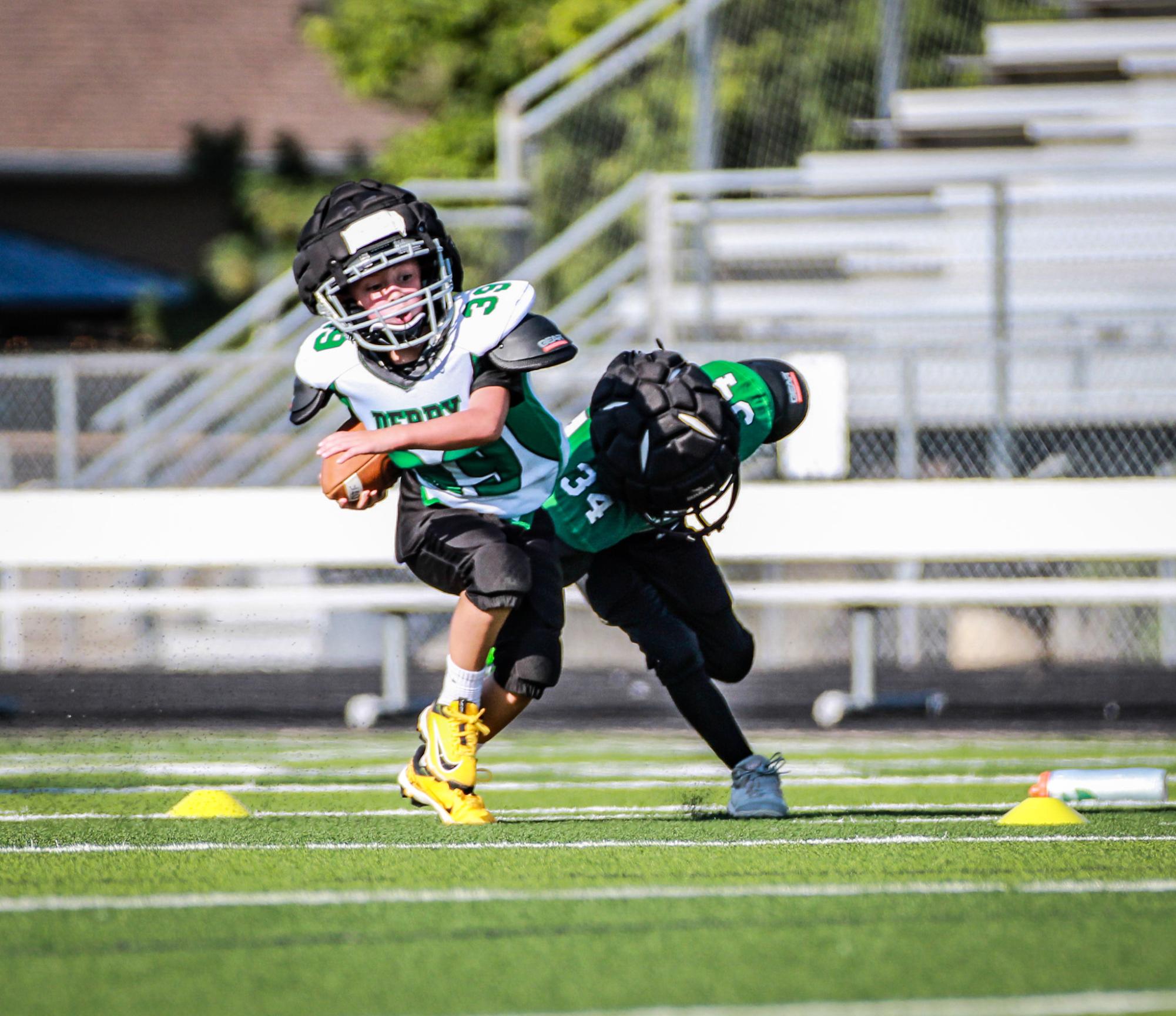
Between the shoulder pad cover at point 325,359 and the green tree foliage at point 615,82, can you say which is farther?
the green tree foliage at point 615,82

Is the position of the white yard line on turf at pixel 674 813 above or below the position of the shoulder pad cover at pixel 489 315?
below

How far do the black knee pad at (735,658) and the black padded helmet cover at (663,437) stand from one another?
1.39ft

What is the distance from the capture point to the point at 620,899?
3391 millimetres

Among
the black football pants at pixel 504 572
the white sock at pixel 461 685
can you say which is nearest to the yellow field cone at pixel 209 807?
the white sock at pixel 461 685

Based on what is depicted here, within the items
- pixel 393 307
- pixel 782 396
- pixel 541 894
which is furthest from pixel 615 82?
pixel 541 894

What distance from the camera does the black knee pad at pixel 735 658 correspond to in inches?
192

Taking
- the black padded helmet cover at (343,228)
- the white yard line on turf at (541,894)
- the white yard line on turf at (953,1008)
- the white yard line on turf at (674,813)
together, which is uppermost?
the black padded helmet cover at (343,228)

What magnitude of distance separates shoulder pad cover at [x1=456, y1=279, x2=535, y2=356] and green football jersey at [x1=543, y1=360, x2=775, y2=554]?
38cm

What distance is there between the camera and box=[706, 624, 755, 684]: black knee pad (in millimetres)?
4879

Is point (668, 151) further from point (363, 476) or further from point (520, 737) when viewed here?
point (363, 476)

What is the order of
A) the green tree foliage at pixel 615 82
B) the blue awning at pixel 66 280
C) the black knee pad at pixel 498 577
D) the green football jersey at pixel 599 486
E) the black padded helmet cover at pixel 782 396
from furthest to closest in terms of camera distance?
the blue awning at pixel 66 280 < the green tree foliage at pixel 615 82 < the black padded helmet cover at pixel 782 396 < the green football jersey at pixel 599 486 < the black knee pad at pixel 498 577

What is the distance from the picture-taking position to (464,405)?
177 inches

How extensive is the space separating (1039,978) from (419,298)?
7.55ft

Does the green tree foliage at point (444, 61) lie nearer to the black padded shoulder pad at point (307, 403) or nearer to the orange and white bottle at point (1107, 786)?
the black padded shoulder pad at point (307, 403)
